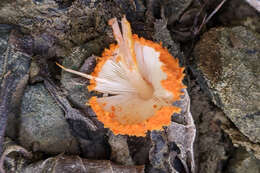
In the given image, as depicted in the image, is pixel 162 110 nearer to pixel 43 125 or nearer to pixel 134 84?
pixel 134 84

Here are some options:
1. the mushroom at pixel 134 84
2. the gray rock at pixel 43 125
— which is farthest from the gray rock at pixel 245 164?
the gray rock at pixel 43 125

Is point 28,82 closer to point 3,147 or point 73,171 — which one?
point 3,147

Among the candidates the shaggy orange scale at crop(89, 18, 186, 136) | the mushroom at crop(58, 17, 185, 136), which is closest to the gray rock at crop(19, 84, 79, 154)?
the mushroom at crop(58, 17, 185, 136)

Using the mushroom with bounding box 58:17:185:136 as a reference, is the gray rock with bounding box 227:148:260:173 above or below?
below

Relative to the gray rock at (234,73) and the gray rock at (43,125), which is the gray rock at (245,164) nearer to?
the gray rock at (234,73)

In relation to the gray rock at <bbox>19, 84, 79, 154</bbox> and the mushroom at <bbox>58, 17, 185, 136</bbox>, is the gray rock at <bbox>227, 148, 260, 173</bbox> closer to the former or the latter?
the mushroom at <bbox>58, 17, 185, 136</bbox>

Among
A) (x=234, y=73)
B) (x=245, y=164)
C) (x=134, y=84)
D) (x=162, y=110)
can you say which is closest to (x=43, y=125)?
(x=134, y=84)

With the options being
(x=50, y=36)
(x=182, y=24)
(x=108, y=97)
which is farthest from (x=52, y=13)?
(x=182, y=24)
